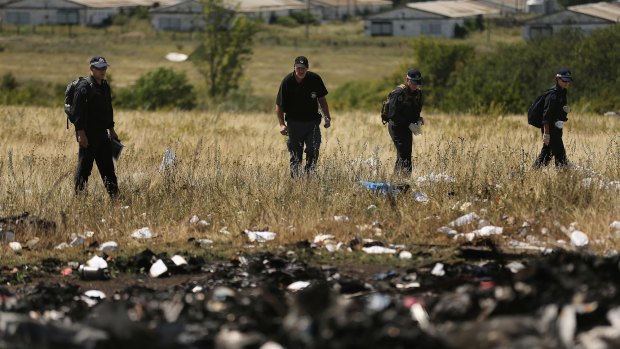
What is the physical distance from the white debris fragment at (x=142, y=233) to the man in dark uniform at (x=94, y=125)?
3.95 feet

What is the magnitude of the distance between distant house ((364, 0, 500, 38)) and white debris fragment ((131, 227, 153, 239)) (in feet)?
292

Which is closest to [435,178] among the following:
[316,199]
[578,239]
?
Result: [316,199]

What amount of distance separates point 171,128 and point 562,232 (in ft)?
45.0

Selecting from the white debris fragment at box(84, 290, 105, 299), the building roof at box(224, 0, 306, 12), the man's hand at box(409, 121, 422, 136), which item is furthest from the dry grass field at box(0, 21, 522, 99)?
the white debris fragment at box(84, 290, 105, 299)

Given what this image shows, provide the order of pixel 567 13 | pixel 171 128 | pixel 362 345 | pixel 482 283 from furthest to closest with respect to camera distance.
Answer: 1. pixel 567 13
2. pixel 171 128
3. pixel 482 283
4. pixel 362 345

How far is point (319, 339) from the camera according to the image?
215 inches

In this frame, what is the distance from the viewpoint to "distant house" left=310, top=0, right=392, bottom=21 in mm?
119550

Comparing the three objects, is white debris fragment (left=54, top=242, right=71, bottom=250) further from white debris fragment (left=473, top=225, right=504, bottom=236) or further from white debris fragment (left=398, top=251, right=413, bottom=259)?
white debris fragment (left=473, top=225, right=504, bottom=236)

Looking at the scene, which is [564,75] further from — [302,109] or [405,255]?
[405,255]

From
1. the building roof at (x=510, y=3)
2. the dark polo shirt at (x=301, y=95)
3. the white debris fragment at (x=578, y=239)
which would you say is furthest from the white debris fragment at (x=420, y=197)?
the building roof at (x=510, y=3)

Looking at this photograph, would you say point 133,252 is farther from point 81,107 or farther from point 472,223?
point 472,223

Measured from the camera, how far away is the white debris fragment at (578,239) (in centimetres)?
912

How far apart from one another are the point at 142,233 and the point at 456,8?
97.7 meters

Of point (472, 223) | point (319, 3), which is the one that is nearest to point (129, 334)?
point (472, 223)
